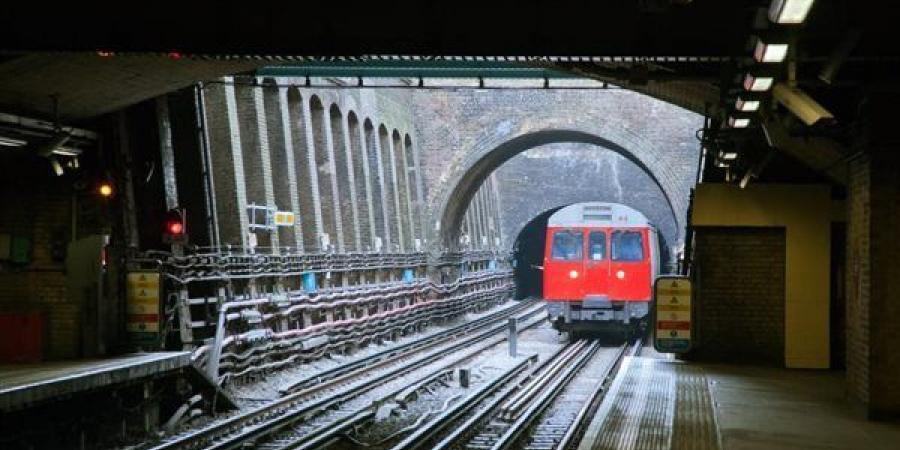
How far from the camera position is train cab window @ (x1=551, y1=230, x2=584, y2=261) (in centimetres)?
2573

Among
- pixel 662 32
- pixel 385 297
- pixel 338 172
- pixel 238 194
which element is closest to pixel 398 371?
pixel 238 194

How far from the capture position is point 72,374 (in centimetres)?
1063

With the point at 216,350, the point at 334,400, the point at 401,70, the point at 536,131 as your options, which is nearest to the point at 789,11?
the point at 334,400

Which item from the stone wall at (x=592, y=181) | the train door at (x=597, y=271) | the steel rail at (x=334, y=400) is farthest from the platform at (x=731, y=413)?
the stone wall at (x=592, y=181)

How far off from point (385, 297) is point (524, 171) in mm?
17867

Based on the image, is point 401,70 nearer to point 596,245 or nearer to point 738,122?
point 738,122

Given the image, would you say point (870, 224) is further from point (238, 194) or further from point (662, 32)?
point (238, 194)

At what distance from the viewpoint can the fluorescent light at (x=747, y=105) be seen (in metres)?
9.85

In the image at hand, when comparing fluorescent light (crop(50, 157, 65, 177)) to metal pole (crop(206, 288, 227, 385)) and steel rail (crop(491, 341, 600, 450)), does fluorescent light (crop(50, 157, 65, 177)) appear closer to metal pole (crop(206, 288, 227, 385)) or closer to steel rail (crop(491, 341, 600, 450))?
metal pole (crop(206, 288, 227, 385))

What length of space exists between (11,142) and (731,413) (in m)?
7.78

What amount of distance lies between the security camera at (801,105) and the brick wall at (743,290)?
20.7ft

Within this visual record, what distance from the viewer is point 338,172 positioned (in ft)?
82.1

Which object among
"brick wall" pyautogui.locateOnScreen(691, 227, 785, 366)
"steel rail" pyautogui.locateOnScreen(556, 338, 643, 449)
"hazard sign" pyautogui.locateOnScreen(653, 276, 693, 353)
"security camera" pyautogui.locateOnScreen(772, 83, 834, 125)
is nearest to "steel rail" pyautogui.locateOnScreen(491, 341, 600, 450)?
"steel rail" pyautogui.locateOnScreen(556, 338, 643, 449)

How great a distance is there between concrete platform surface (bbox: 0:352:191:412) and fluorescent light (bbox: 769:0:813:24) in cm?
676
